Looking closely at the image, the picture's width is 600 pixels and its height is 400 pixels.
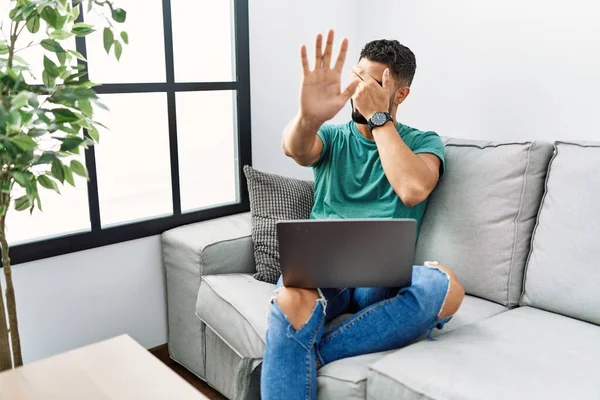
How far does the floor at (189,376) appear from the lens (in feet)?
6.42

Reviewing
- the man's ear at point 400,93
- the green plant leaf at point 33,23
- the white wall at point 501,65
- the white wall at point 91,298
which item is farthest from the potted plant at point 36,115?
the white wall at point 501,65

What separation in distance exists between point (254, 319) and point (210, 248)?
0.38 meters

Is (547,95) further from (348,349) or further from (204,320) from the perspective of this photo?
(204,320)

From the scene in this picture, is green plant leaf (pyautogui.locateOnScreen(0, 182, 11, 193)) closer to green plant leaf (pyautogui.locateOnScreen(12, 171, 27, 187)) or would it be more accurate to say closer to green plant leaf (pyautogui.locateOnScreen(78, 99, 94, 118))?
green plant leaf (pyautogui.locateOnScreen(12, 171, 27, 187))

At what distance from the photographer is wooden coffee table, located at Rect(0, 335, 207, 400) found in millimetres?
1132

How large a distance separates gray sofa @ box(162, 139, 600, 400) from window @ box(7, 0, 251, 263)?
26cm

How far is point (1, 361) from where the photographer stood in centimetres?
143

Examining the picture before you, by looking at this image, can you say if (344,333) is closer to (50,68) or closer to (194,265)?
(194,265)

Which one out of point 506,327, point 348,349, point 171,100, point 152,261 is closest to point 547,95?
point 506,327

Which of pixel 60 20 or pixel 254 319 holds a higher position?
pixel 60 20

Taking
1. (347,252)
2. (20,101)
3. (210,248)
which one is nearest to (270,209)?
(210,248)

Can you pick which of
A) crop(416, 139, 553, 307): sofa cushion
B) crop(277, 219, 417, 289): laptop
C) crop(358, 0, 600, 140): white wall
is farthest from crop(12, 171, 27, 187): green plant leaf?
crop(358, 0, 600, 140): white wall

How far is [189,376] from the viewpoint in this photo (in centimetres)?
209

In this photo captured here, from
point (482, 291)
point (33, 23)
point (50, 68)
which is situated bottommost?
point (482, 291)
